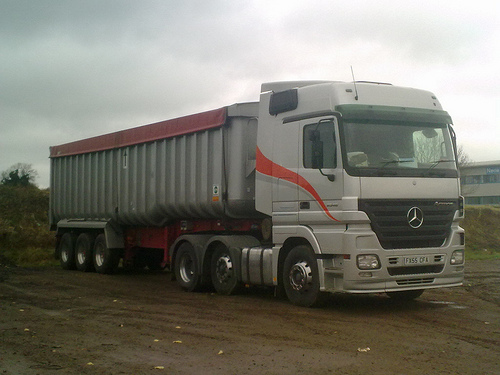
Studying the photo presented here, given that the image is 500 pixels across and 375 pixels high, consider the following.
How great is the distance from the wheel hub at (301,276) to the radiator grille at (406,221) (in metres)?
1.32

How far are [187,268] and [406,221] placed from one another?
17.7 ft

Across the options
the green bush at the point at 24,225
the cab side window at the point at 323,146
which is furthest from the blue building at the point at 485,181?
the cab side window at the point at 323,146

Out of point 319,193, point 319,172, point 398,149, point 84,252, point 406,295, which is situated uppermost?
point 398,149

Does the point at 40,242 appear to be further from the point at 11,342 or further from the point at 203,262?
the point at 11,342

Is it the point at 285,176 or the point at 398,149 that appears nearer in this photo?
the point at 398,149

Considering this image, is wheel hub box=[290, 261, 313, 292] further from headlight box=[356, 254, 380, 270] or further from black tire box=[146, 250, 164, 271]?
black tire box=[146, 250, 164, 271]

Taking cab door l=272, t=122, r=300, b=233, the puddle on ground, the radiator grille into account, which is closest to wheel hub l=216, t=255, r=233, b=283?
cab door l=272, t=122, r=300, b=233

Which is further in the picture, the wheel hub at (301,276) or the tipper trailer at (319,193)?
the wheel hub at (301,276)

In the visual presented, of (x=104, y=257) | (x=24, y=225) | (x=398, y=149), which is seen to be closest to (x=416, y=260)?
(x=398, y=149)

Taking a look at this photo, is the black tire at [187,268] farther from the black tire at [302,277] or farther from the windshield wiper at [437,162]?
the windshield wiper at [437,162]

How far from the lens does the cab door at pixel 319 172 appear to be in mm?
9914

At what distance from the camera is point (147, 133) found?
15555mm

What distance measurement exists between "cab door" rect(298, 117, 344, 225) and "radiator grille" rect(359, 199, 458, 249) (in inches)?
20.5

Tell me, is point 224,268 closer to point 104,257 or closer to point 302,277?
point 302,277
